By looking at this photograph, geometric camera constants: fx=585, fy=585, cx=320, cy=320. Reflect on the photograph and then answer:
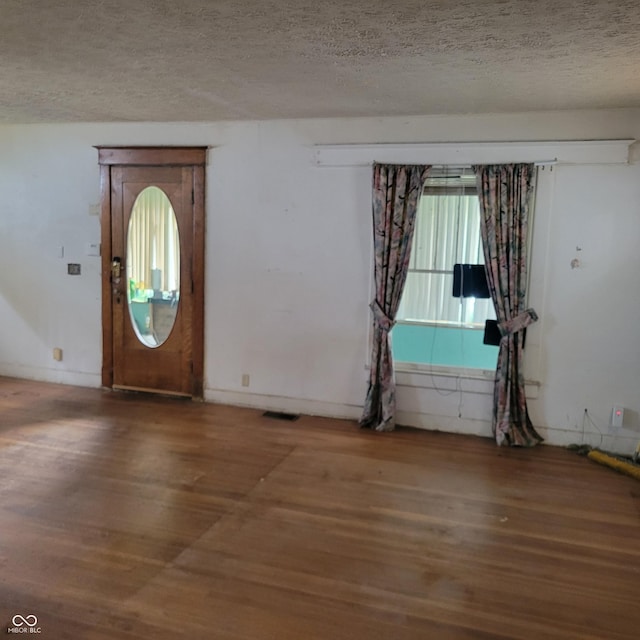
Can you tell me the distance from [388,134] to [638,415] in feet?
9.02

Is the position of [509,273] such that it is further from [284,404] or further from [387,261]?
[284,404]

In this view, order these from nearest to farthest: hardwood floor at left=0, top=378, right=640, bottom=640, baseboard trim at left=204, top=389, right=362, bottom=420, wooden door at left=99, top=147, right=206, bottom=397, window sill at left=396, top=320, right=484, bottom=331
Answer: hardwood floor at left=0, top=378, right=640, bottom=640 < window sill at left=396, top=320, right=484, bottom=331 < baseboard trim at left=204, top=389, right=362, bottom=420 < wooden door at left=99, top=147, right=206, bottom=397

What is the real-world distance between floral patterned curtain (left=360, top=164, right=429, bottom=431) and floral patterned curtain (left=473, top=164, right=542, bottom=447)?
1.76 feet

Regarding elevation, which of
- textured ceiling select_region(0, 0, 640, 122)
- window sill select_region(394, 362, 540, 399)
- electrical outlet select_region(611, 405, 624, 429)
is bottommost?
electrical outlet select_region(611, 405, 624, 429)

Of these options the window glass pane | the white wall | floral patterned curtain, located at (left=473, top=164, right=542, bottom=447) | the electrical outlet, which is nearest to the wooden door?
the white wall

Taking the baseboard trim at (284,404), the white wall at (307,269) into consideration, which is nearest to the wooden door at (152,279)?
the white wall at (307,269)

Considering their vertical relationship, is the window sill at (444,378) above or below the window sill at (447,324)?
below

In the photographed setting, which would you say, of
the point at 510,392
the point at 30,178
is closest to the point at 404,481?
the point at 510,392

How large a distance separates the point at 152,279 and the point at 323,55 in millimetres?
2950

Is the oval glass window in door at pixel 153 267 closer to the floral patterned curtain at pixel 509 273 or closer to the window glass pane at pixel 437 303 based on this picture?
the window glass pane at pixel 437 303

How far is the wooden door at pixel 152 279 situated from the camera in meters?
5.05

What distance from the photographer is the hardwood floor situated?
2303 millimetres

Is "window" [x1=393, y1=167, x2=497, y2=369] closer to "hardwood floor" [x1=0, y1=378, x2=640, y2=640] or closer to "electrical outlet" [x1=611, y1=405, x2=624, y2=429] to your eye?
"hardwood floor" [x1=0, y1=378, x2=640, y2=640]

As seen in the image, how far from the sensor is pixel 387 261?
14.7 feet
